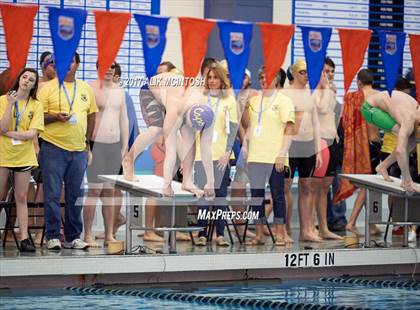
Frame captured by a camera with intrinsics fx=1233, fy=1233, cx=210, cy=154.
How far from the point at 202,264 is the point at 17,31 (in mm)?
2482

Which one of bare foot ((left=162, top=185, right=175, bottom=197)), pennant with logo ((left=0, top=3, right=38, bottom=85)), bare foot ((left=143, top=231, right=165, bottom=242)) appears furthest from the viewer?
bare foot ((left=143, top=231, right=165, bottom=242))

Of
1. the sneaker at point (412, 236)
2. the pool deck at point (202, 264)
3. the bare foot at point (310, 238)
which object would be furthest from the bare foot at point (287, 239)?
the sneaker at point (412, 236)

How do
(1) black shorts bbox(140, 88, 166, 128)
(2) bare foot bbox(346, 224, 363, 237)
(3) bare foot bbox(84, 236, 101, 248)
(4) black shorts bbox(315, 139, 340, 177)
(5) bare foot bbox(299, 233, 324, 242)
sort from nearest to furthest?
(1) black shorts bbox(140, 88, 166, 128), (3) bare foot bbox(84, 236, 101, 248), (5) bare foot bbox(299, 233, 324, 242), (4) black shorts bbox(315, 139, 340, 177), (2) bare foot bbox(346, 224, 363, 237)

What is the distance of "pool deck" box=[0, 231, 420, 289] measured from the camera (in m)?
9.86

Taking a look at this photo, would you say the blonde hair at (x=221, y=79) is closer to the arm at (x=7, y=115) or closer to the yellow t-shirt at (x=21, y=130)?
the yellow t-shirt at (x=21, y=130)

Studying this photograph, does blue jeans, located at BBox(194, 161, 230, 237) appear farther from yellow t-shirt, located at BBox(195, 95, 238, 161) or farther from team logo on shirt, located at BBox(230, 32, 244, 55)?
team logo on shirt, located at BBox(230, 32, 244, 55)

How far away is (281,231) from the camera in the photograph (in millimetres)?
11336

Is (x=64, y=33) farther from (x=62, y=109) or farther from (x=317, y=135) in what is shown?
(x=317, y=135)

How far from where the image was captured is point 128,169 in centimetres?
1039

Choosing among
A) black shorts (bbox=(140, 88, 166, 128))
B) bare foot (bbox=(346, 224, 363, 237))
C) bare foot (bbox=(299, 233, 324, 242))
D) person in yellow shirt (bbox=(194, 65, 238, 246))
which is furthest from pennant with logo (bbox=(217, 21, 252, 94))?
bare foot (bbox=(346, 224, 363, 237))

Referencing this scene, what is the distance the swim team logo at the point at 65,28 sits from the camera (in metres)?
9.93

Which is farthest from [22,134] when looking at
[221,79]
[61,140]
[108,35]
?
[221,79]

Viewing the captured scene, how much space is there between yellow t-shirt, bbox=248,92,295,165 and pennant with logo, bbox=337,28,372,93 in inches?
23.3

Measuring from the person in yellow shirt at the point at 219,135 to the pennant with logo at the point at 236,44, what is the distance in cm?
12
